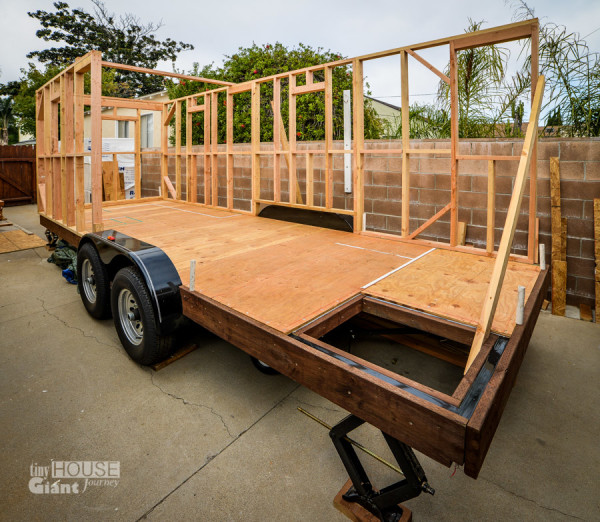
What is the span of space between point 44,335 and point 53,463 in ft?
6.67

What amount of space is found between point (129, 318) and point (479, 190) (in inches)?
177

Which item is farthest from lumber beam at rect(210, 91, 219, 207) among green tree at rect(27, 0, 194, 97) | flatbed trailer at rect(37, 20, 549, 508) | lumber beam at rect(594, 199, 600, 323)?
green tree at rect(27, 0, 194, 97)

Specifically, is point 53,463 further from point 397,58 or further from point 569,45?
point 569,45

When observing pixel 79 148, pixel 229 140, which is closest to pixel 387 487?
pixel 79 148

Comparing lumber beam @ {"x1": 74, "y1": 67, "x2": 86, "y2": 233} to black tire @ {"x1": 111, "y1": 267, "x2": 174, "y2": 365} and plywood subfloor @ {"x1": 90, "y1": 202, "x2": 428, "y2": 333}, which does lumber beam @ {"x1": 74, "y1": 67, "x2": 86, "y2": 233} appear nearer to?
plywood subfloor @ {"x1": 90, "y1": 202, "x2": 428, "y2": 333}

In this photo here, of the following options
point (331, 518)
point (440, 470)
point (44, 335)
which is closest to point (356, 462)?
point (331, 518)

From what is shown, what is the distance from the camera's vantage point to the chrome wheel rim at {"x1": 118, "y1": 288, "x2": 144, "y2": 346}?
11.0 feet

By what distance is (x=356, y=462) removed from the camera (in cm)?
201

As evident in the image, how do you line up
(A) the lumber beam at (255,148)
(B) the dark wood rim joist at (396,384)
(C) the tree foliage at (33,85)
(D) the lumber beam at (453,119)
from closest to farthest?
(B) the dark wood rim joist at (396,384)
(D) the lumber beam at (453,119)
(A) the lumber beam at (255,148)
(C) the tree foliage at (33,85)

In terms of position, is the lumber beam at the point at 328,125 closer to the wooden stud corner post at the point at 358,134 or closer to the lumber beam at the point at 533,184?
the wooden stud corner post at the point at 358,134

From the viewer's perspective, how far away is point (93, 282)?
14.2 ft

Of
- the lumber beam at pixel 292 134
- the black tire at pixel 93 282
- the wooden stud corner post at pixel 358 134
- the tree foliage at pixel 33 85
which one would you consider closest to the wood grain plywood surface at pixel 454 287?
the wooden stud corner post at pixel 358 134

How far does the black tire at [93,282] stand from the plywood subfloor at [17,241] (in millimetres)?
4226

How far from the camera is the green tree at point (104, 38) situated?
2628 cm
